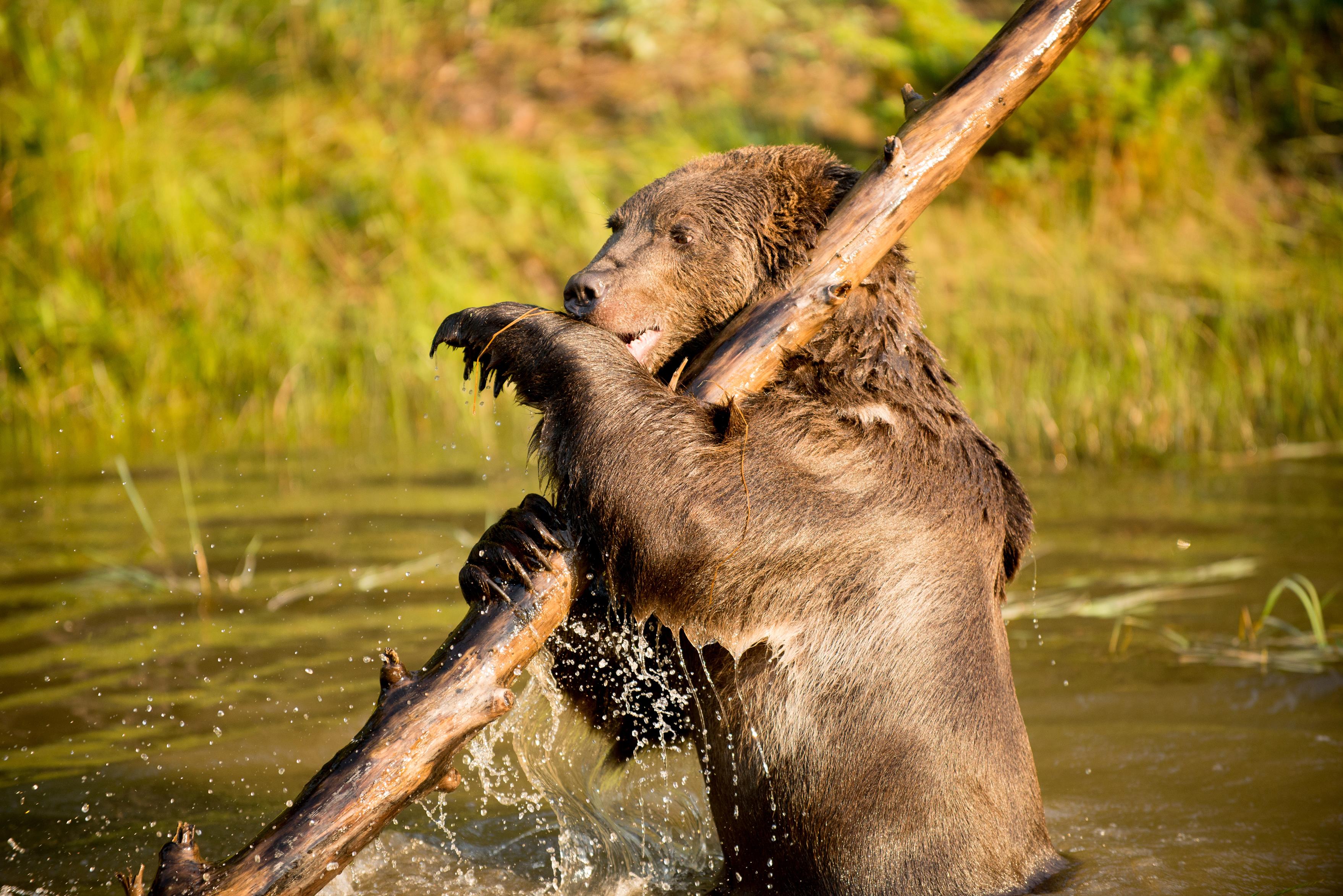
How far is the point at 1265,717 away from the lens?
5000 millimetres

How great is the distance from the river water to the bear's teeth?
0.98 m

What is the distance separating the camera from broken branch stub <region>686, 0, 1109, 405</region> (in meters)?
3.36

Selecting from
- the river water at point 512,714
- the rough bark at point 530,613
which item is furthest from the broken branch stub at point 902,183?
the river water at point 512,714

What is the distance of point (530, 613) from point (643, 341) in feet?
3.44

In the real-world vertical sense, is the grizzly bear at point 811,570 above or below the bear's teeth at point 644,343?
below

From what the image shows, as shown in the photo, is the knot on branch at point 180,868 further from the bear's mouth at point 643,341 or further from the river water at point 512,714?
the bear's mouth at point 643,341

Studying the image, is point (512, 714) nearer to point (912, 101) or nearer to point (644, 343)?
point (644, 343)

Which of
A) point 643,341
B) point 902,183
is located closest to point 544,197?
point 643,341

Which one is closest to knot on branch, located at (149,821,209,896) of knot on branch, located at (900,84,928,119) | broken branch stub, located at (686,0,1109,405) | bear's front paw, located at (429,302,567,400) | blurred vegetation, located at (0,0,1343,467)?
bear's front paw, located at (429,302,567,400)

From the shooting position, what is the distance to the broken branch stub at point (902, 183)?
11.0ft

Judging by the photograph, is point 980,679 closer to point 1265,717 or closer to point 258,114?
point 1265,717

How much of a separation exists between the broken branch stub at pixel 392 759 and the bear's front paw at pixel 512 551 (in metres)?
0.02

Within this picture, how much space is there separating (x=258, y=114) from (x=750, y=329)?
10.5 metres

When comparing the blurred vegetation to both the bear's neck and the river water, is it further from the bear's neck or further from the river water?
the bear's neck
